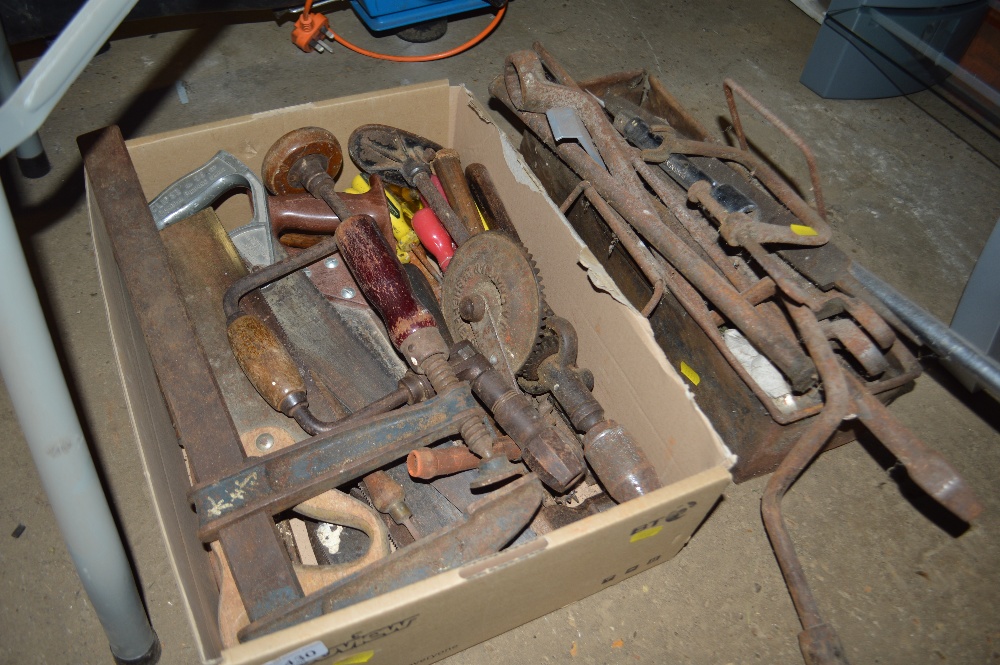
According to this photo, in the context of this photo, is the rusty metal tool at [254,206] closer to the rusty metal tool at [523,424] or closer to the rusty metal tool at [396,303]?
the rusty metal tool at [396,303]

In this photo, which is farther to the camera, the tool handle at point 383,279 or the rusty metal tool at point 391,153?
the rusty metal tool at point 391,153

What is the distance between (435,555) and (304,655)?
23 cm

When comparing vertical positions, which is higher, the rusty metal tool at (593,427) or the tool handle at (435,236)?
the tool handle at (435,236)

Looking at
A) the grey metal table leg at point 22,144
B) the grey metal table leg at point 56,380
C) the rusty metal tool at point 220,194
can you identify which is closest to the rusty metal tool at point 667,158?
the rusty metal tool at point 220,194

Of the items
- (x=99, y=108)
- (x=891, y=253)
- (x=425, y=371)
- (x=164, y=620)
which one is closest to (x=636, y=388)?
(x=425, y=371)

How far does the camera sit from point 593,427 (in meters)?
1.34

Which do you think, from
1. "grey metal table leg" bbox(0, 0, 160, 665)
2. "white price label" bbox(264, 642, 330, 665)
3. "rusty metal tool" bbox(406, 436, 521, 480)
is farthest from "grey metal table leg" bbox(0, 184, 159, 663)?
"rusty metal tool" bbox(406, 436, 521, 480)

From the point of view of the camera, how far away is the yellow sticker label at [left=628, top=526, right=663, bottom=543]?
121cm

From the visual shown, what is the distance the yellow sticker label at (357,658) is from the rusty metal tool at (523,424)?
15.8 inches

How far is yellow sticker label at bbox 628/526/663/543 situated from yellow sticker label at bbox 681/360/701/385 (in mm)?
381

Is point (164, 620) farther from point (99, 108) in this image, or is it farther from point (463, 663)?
point (99, 108)

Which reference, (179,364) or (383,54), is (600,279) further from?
(383,54)

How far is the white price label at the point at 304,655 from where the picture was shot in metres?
0.95

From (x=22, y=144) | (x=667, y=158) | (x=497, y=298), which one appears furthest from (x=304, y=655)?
(x=22, y=144)
